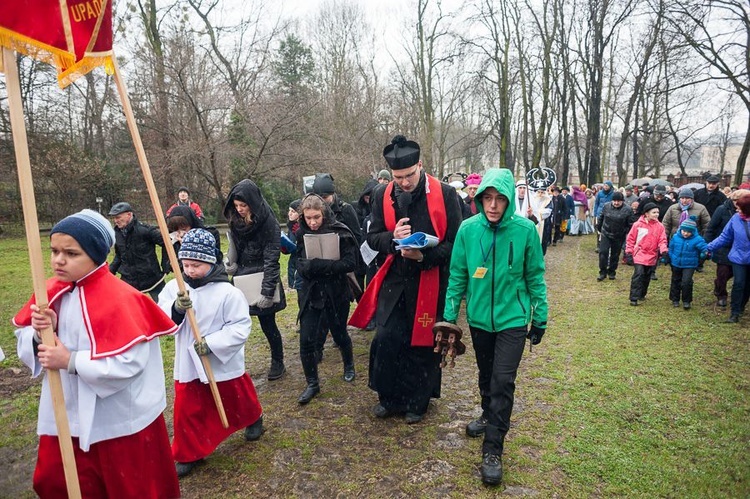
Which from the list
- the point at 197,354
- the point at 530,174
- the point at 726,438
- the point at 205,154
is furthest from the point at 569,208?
the point at 197,354

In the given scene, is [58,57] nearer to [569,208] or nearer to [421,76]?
[569,208]

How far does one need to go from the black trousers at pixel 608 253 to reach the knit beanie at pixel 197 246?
8.74 m

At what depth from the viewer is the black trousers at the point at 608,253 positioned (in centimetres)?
976

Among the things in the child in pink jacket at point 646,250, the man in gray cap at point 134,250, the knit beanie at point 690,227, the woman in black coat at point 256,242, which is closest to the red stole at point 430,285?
the woman in black coat at point 256,242

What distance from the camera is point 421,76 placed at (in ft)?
84.8

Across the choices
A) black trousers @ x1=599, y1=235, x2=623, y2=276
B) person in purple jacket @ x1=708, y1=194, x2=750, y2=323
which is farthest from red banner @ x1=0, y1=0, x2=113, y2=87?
black trousers @ x1=599, y1=235, x2=623, y2=276

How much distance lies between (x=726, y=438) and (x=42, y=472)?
4646mm

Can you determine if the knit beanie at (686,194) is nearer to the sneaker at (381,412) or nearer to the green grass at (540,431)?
the green grass at (540,431)

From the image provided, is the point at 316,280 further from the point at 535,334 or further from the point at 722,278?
the point at 722,278

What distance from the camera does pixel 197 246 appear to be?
3.27 m

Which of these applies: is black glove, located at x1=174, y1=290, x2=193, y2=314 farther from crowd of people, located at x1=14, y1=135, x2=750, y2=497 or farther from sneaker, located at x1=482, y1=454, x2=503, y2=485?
sneaker, located at x1=482, y1=454, x2=503, y2=485

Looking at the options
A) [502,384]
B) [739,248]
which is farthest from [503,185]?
[739,248]

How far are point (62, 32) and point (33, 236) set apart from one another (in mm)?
1052

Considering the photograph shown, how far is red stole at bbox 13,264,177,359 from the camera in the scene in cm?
221
